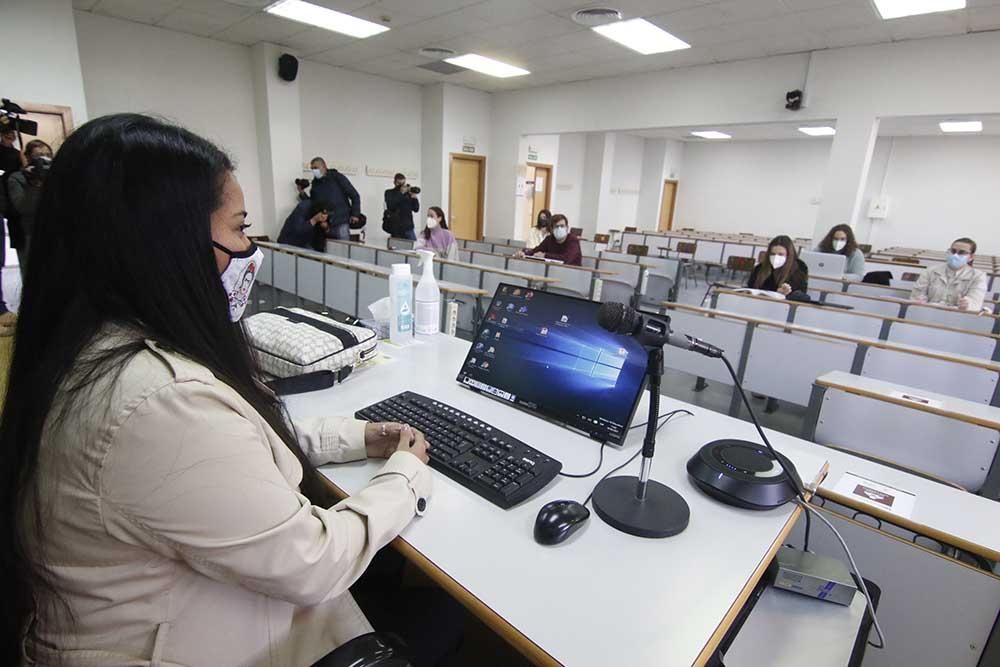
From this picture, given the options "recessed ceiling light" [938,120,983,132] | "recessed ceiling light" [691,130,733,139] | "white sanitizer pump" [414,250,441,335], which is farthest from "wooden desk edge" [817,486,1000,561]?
"recessed ceiling light" [691,130,733,139]

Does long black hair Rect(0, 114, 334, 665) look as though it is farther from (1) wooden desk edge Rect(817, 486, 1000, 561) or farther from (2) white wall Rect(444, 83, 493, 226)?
(2) white wall Rect(444, 83, 493, 226)

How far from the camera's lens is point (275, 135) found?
21.7 feet

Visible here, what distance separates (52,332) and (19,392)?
0.09 m

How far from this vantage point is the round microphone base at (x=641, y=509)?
33.0 inches

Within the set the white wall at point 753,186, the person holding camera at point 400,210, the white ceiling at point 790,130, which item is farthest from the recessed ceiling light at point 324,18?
the white wall at point 753,186

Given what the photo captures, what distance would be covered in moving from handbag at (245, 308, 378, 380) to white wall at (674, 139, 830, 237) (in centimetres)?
1237

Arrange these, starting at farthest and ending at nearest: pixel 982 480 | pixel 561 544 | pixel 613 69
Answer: pixel 613 69
pixel 982 480
pixel 561 544

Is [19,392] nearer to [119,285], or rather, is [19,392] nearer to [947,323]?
[119,285]

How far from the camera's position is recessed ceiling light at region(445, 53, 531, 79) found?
21.4 feet

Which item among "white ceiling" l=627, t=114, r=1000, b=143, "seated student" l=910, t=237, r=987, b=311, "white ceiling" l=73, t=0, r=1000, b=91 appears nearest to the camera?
"seated student" l=910, t=237, r=987, b=311

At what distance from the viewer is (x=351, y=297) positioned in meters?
4.00

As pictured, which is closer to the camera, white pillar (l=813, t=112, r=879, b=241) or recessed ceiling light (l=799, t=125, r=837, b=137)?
white pillar (l=813, t=112, r=879, b=241)

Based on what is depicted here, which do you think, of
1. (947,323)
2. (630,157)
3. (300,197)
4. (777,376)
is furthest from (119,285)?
(630,157)

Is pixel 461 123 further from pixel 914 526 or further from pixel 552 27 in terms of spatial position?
pixel 914 526
